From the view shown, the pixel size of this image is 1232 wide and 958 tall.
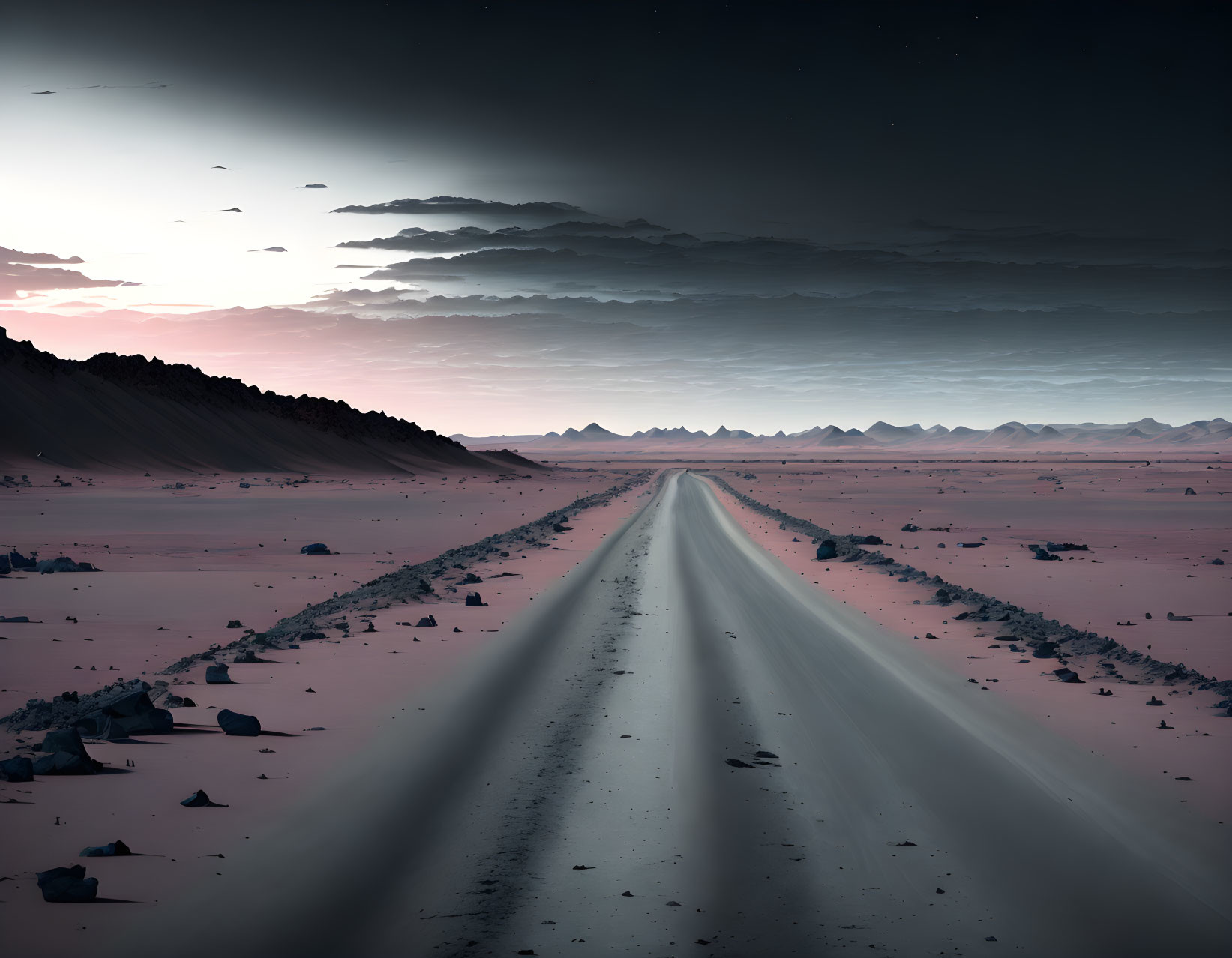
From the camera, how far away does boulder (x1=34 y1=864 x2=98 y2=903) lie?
5652 millimetres

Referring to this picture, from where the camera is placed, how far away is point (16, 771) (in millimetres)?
7941

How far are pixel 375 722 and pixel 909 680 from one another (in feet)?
21.3

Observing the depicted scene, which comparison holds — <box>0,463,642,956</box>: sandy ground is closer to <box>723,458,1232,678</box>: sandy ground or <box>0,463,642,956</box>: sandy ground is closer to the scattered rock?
the scattered rock

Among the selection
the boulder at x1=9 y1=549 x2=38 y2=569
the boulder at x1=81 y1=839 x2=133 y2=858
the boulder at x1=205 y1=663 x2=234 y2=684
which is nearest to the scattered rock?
the boulder at x1=81 y1=839 x2=133 y2=858

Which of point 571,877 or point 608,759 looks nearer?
point 571,877

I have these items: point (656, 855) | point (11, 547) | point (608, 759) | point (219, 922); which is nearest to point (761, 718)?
point (608, 759)

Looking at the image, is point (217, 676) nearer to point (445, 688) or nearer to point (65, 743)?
point (445, 688)

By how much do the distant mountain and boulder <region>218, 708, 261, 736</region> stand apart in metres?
86.9

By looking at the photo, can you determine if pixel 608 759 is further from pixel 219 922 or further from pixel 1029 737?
pixel 1029 737

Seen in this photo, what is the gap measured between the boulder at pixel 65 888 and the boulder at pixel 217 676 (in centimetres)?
645

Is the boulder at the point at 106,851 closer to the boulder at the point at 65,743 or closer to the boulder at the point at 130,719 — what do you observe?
the boulder at the point at 65,743

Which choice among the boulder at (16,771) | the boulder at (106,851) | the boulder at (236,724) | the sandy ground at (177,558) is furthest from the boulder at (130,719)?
the boulder at (106,851)

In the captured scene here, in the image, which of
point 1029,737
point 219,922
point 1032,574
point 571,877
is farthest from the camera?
point 1032,574

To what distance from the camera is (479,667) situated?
492 inches
